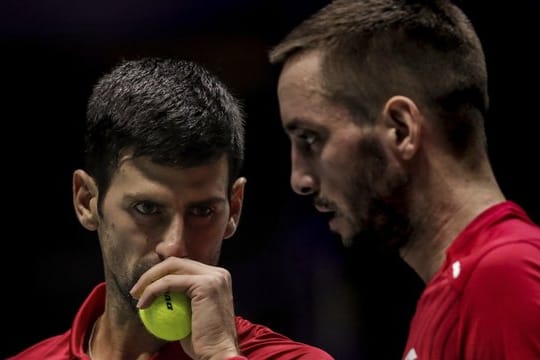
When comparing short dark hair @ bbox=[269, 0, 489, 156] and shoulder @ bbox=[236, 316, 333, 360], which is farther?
shoulder @ bbox=[236, 316, 333, 360]

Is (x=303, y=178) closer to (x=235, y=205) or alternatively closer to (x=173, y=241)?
(x=173, y=241)

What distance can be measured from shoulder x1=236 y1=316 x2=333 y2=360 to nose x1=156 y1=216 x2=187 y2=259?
1.67ft

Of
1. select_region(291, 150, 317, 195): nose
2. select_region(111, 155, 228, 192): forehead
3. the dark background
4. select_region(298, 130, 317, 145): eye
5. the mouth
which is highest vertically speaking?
select_region(298, 130, 317, 145): eye

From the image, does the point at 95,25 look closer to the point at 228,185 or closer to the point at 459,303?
the point at 228,185

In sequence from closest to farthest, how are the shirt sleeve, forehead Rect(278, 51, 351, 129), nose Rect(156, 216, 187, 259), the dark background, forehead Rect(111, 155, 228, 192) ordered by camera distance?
1. the shirt sleeve
2. forehead Rect(278, 51, 351, 129)
3. nose Rect(156, 216, 187, 259)
4. forehead Rect(111, 155, 228, 192)
5. the dark background

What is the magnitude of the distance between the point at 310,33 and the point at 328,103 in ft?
0.77

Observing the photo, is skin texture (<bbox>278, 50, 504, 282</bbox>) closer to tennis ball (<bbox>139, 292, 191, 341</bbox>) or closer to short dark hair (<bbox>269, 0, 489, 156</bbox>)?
short dark hair (<bbox>269, 0, 489, 156</bbox>)

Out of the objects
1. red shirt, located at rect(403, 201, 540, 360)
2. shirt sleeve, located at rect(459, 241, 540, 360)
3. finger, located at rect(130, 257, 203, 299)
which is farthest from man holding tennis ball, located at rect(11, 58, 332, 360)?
shirt sleeve, located at rect(459, 241, 540, 360)

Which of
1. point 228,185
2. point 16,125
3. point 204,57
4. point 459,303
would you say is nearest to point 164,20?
point 204,57

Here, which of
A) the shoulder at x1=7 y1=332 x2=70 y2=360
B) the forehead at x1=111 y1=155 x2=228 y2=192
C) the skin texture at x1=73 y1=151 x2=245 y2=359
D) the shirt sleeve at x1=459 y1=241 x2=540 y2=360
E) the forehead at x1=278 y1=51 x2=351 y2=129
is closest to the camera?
the shirt sleeve at x1=459 y1=241 x2=540 y2=360

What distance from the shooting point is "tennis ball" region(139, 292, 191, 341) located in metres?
3.01

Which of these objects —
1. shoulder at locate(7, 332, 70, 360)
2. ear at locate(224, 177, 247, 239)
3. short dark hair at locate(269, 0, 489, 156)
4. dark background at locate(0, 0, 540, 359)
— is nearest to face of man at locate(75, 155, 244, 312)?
ear at locate(224, 177, 247, 239)

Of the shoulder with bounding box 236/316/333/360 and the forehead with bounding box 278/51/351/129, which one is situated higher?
the forehead with bounding box 278/51/351/129

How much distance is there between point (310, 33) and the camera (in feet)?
8.82
